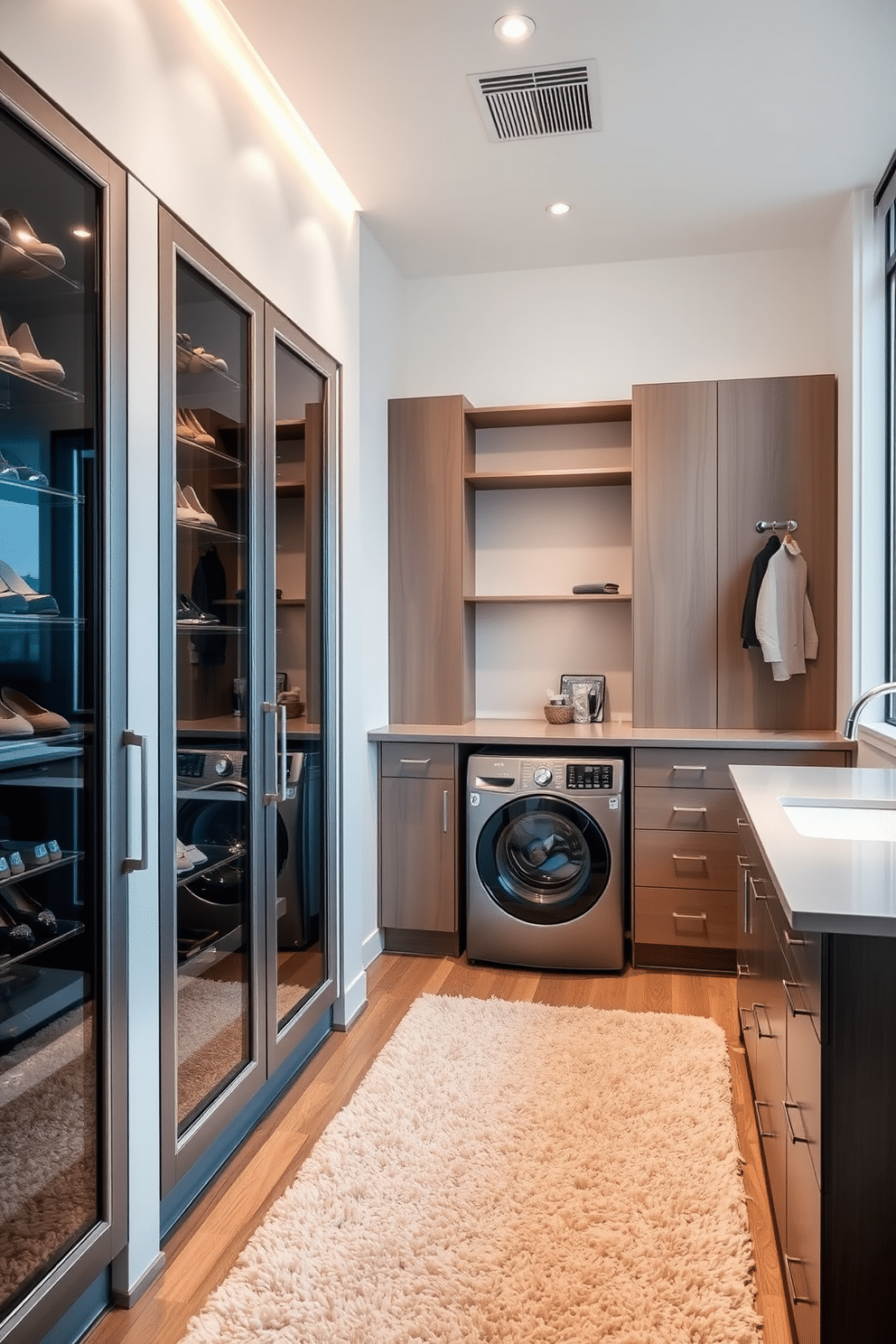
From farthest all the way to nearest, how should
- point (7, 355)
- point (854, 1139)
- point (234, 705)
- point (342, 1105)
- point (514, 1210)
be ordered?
point (342, 1105) → point (234, 705) → point (514, 1210) → point (7, 355) → point (854, 1139)

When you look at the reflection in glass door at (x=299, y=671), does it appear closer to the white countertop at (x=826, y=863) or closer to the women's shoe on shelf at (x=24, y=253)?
the women's shoe on shelf at (x=24, y=253)

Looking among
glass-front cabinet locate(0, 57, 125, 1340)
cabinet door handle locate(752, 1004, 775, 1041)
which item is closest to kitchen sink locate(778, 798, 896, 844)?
cabinet door handle locate(752, 1004, 775, 1041)

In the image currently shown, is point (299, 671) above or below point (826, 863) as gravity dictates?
above

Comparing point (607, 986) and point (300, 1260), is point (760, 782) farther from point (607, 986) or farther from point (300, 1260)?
point (300, 1260)

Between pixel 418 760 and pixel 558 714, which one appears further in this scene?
pixel 558 714

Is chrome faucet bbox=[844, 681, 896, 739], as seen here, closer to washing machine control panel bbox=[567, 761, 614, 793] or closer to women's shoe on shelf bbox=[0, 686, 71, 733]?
washing machine control panel bbox=[567, 761, 614, 793]

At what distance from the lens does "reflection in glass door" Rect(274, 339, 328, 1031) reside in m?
2.50

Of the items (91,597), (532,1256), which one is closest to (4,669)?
(91,597)

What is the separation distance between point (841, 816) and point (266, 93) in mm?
2433

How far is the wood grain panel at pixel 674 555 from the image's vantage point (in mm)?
3611

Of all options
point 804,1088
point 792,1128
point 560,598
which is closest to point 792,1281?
point 792,1128

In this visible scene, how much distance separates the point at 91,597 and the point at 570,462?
281 centimetres

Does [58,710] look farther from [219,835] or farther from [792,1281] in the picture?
[792,1281]

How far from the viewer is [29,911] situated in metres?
1.52
